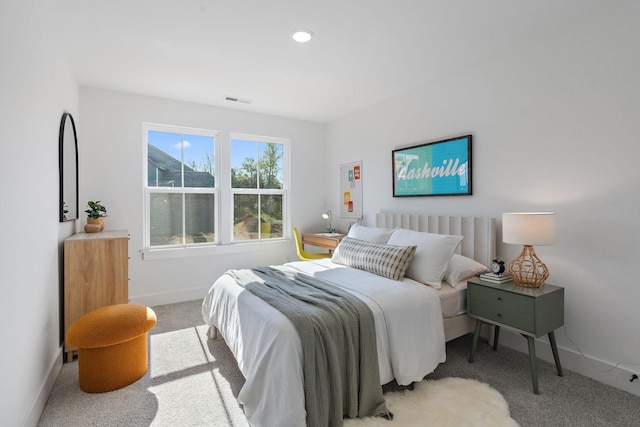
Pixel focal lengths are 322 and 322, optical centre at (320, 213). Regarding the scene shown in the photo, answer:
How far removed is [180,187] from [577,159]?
4111 millimetres

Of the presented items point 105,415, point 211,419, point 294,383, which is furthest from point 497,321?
point 105,415

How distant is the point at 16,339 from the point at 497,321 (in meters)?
2.92

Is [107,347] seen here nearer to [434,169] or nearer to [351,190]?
[434,169]

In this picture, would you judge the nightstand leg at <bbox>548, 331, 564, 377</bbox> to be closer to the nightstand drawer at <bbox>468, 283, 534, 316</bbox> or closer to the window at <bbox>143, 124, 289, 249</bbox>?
the nightstand drawer at <bbox>468, 283, 534, 316</bbox>

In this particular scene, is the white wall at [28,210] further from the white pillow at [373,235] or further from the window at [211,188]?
the white pillow at [373,235]

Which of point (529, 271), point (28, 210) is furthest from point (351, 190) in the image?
point (28, 210)

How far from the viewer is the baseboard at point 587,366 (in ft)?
7.00

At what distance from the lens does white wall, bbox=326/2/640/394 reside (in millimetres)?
2125

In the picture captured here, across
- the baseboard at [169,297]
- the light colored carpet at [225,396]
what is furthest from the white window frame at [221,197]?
the light colored carpet at [225,396]

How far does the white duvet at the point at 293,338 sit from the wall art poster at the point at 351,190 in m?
1.89

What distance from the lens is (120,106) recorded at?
3.71m

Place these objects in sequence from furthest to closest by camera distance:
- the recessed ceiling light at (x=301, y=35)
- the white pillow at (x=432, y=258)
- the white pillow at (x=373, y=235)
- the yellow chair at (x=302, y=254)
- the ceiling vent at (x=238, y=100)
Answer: the yellow chair at (x=302, y=254)
the ceiling vent at (x=238, y=100)
the white pillow at (x=373, y=235)
the white pillow at (x=432, y=258)
the recessed ceiling light at (x=301, y=35)

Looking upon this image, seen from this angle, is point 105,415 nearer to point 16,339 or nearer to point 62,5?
point 16,339

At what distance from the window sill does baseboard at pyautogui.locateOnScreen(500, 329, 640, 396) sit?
10.2 feet
